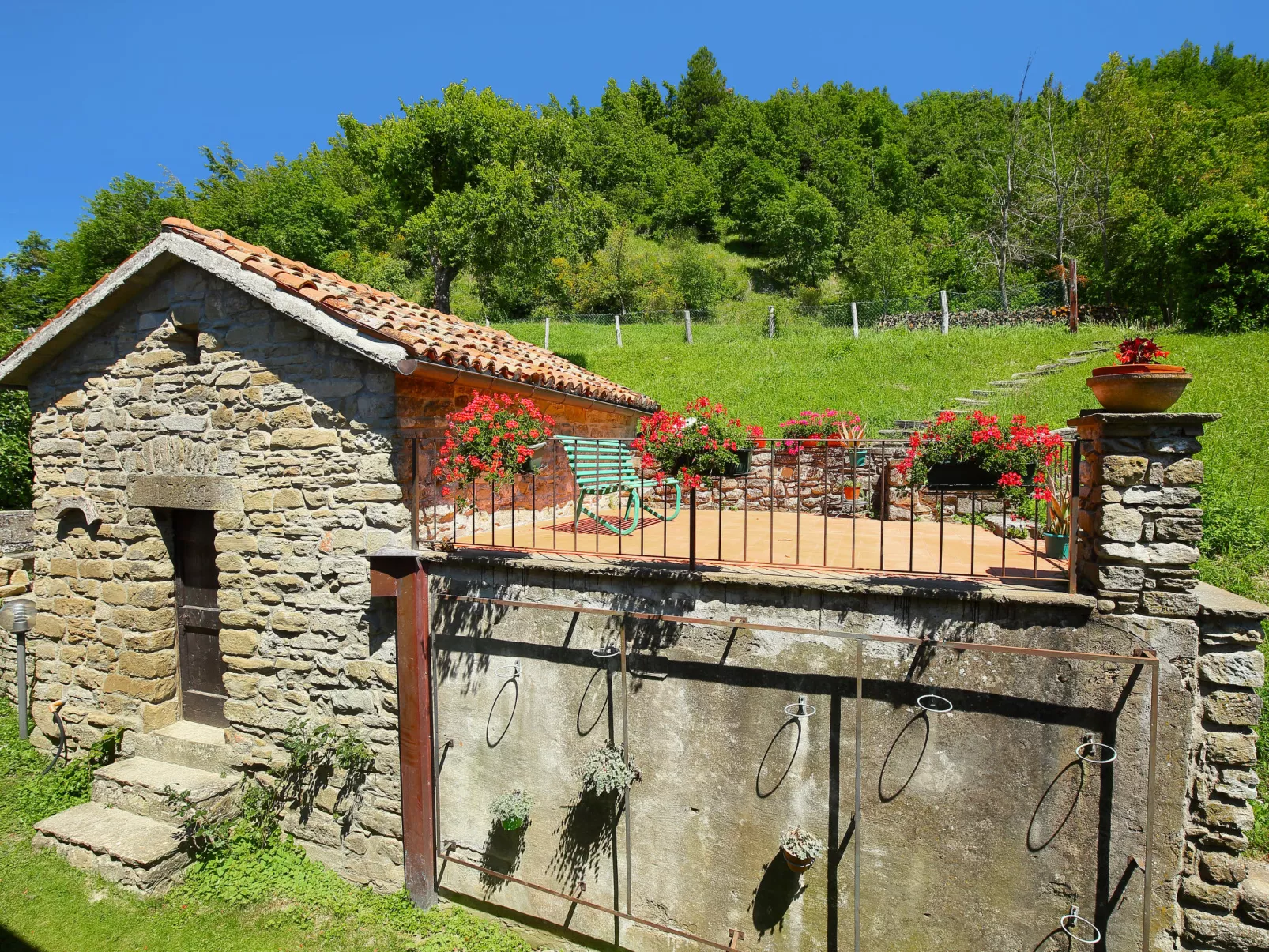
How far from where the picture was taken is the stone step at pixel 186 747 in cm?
643

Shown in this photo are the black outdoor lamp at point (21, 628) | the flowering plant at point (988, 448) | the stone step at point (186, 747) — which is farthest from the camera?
the black outdoor lamp at point (21, 628)

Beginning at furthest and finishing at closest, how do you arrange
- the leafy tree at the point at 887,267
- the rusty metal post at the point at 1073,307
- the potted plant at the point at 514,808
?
the leafy tree at the point at 887,267
the rusty metal post at the point at 1073,307
the potted plant at the point at 514,808

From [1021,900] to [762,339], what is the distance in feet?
58.3

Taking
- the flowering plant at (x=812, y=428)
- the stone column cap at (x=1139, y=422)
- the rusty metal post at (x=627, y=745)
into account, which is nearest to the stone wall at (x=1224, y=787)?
the stone column cap at (x=1139, y=422)

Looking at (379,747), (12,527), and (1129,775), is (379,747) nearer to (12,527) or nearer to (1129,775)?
(1129,775)

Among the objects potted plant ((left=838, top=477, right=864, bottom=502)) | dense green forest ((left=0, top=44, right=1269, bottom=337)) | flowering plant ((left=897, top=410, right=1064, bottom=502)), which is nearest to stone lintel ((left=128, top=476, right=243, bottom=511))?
flowering plant ((left=897, top=410, right=1064, bottom=502))

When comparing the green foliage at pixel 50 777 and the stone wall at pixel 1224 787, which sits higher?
the stone wall at pixel 1224 787

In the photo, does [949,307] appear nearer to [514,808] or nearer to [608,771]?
[608,771]

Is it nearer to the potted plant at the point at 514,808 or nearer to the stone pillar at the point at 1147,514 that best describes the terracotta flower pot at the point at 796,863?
the potted plant at the point at 514,808

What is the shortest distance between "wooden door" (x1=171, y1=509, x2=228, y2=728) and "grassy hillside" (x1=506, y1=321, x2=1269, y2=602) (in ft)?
33.7

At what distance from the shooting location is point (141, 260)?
6285 millimetres

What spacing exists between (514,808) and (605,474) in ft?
11.4

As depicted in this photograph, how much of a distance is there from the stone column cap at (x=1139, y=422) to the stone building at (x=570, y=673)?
2 centimetres

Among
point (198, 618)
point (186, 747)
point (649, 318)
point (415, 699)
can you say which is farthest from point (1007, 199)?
point (186, 747)
